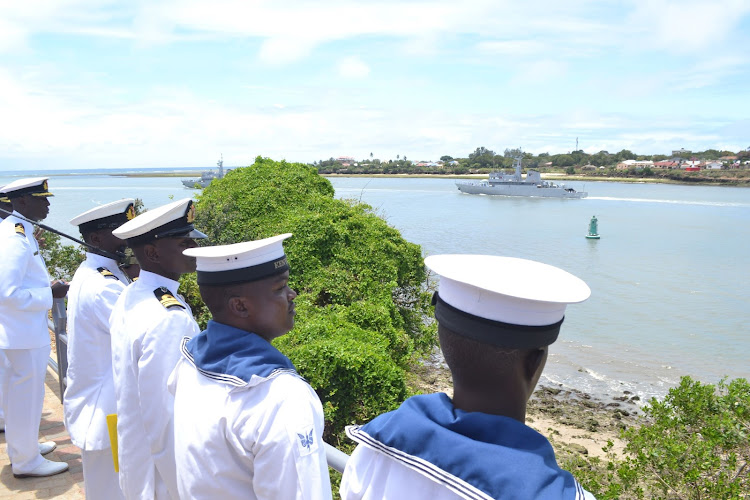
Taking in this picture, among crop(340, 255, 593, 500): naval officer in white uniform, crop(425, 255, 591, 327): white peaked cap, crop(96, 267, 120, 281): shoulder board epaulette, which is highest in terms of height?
crop(425, 255, 591, 327): white peaked cap

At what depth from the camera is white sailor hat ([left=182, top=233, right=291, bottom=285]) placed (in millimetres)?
2012

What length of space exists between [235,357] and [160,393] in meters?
0.81

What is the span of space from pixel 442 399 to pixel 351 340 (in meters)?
4.10

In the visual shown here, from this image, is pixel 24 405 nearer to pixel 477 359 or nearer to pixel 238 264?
pixel 238 264

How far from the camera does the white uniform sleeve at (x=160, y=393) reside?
8.04 feet

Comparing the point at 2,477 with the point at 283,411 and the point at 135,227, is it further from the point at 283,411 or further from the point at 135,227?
the point at 283,411

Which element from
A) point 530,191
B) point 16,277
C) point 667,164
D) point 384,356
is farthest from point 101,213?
point 667,164

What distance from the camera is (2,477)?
170 inches

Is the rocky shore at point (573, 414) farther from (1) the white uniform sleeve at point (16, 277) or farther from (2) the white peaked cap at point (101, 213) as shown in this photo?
(2) the white peaked cap at point (101, 213)

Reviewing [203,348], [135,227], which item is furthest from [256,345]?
[135,227]

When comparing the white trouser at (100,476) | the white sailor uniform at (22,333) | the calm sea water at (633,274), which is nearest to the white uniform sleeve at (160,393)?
the white trouser at (100,476)

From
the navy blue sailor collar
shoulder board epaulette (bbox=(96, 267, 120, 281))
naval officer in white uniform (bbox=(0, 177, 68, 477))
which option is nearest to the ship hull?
naval officer in white uniform (bbox=(0, 177, 68, 477))

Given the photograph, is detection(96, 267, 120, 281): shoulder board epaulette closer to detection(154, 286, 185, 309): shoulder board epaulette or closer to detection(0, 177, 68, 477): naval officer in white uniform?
detection(154, 286, 185, 309): shoulder board epaulette

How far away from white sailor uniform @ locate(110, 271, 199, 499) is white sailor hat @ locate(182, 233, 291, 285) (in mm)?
587
